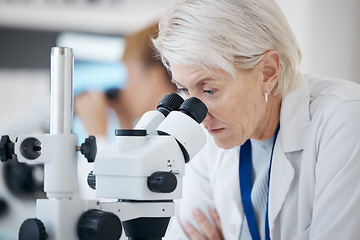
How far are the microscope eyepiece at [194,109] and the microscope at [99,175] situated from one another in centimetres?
9

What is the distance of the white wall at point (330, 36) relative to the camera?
11.2 feet

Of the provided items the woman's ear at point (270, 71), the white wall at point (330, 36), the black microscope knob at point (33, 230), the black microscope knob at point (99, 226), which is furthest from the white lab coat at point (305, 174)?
the white wall at point (330, 36)

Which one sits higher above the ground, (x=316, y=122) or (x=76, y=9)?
(x=76, y=9)

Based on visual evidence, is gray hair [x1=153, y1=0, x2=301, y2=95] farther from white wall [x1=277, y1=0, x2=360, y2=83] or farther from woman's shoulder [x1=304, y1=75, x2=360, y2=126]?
white wall [x1=277, y1=0, x2=360, y2=83]

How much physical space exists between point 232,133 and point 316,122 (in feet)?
0.94

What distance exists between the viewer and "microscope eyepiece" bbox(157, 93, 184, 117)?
1342 millimetres

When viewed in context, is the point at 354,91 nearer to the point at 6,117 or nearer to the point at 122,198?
the point at 122,198

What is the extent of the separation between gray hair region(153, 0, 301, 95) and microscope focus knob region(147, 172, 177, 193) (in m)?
0.49

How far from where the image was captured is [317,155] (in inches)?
59.0

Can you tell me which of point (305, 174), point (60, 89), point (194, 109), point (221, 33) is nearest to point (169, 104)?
point (194, 109)

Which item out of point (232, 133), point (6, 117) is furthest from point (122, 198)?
point (6, 117)

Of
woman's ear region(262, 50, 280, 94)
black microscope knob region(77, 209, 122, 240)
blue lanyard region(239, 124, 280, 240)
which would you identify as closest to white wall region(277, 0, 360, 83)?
blue lanyard region(239, 124, 280, 240)

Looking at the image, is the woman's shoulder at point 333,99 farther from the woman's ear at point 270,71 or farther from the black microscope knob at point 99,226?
the black microscope knob at point 99,226

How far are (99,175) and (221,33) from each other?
63cm
